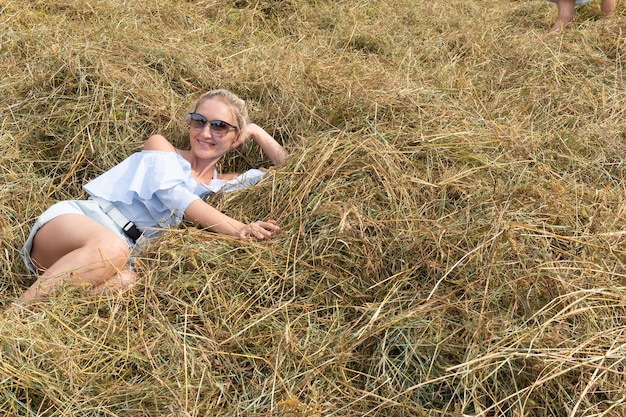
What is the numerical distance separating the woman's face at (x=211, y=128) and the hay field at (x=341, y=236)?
27 cm

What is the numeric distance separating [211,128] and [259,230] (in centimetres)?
66

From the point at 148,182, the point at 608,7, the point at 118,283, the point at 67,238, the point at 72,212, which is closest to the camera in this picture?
the point at 118,283

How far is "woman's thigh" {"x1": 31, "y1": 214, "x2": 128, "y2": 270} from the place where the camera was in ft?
7.99

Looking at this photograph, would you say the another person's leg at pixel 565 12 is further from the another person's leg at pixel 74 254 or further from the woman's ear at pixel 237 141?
the another person's leg at pixel 74 254

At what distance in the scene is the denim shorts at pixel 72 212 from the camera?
2.57m

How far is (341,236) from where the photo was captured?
2.37 m

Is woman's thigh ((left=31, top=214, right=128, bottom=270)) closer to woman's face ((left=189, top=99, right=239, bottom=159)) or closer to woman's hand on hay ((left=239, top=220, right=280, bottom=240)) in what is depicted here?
woman's hand on hay ((left=239, top=220, right=280, bottom=240))

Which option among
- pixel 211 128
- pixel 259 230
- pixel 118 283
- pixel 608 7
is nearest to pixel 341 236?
pixel 259 230

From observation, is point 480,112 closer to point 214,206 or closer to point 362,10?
point 214,206

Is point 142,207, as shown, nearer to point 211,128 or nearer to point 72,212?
point 72,212

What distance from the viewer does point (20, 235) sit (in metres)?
2.75

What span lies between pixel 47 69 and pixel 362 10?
2.49 meters

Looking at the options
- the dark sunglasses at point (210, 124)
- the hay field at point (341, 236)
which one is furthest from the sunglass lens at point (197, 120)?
the hay field at point (341, 236)

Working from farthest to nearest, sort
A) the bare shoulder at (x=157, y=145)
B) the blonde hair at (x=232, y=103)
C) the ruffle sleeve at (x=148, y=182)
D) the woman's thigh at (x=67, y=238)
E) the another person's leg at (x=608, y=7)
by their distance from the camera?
the another person's leg at (x=608, y=7) < the blonde hair at (x=232, y=103) < the bare shoulder at (x=157, y=145) < the ruffle sleeve at (x=148, y=182) < the woman's thigh at (x=67, y=238)
